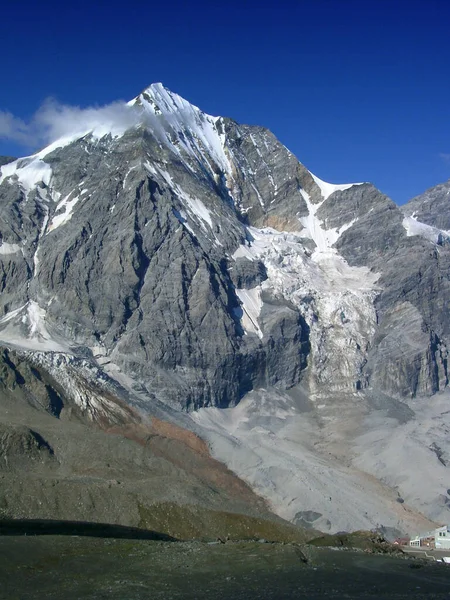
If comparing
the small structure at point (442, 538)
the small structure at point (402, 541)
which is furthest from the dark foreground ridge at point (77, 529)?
the small structure at point (402, 541)

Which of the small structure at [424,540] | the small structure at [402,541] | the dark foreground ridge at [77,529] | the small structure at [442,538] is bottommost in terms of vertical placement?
the small structure at [402,541]

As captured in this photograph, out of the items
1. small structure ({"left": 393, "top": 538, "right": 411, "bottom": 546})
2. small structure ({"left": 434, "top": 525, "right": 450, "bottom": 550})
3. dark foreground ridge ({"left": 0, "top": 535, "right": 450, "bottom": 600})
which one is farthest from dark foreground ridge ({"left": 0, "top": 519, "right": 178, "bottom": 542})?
small structure ({"left": 393, "top": 538, "right": 411, "bottom": 546})

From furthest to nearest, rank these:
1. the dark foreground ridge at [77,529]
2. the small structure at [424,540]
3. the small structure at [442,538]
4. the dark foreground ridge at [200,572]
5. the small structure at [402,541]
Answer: the small structure at [402,541] → the small structure at [424,540] → the small structure at [442,538] → the dark foreground ridge at [77,529] → the dark foreground ridge at [200,572]

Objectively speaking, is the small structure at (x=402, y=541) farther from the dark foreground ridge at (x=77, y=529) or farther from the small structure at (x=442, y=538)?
the dark foreground ridge at (x=77, y=529)

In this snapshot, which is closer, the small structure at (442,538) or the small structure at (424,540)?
the small structure at (442,538)

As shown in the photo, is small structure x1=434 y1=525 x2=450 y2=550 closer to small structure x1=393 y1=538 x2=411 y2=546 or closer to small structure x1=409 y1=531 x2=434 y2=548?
small structure x1=409 y1=531 x2=434 y2=548

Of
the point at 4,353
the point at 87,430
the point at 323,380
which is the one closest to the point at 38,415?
the point at 87,430

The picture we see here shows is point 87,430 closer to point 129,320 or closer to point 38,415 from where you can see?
point 38,415
